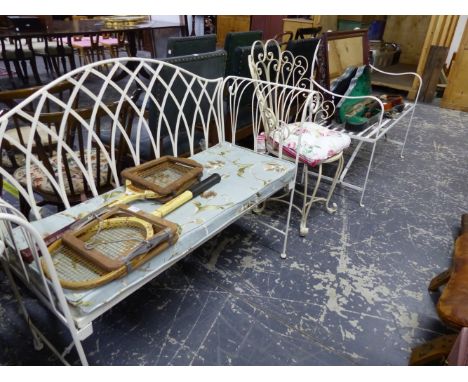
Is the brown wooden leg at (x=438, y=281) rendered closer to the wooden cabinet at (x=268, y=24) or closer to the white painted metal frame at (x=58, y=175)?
the white painted metal frame at (x=58, y=175)

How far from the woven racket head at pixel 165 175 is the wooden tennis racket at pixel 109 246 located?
12cm

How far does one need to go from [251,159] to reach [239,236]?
1.46ft

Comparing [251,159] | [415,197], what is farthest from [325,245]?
[415,197]

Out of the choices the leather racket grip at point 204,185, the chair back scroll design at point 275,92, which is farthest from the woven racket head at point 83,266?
the chair back scroll design at point 275,92

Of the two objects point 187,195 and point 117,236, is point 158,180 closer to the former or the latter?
point 187,195

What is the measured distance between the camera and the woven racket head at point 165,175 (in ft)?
3.67

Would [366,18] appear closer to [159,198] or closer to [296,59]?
[296,59]

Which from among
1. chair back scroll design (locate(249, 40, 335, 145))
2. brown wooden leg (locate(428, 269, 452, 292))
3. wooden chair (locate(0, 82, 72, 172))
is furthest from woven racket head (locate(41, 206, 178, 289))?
brown wooden leg (locate(428, 269, 452, 292))

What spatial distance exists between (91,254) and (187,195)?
402 millimetres

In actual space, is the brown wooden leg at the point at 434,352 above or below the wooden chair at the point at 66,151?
below

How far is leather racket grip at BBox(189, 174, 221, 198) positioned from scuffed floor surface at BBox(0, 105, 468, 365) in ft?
1.48

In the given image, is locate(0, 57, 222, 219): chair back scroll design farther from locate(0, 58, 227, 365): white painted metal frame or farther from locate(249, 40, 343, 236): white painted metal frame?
locate(249, 40, 343, 236): white painted metal frame

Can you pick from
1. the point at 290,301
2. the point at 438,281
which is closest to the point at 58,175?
the point at 290,301

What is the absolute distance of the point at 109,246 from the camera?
88cm
